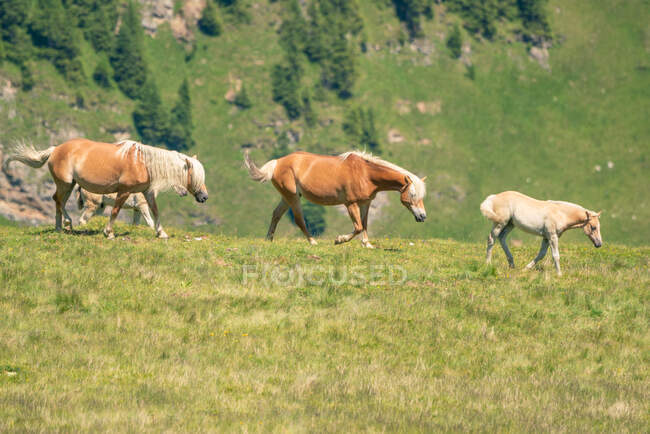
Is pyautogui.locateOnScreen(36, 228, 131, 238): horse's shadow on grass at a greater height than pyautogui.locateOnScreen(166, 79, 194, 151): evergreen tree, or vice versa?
pyautogui.locateOnScreen(166, 79, 194, 151): evergreen tree

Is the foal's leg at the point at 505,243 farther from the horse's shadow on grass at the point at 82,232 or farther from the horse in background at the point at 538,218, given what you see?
the horse's shadow on grass at the point at 82,232

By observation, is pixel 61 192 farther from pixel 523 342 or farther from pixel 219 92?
pixel 219 92

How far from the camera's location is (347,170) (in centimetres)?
2448

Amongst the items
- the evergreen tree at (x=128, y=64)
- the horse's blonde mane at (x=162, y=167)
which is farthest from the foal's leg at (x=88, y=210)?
the evergreen tree at (x=128, y=64)

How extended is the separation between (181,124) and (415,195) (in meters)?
163

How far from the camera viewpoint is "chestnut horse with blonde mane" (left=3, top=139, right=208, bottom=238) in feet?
74.8

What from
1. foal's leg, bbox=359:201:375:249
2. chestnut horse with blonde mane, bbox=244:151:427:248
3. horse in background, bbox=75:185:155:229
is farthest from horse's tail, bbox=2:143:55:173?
foal's leg, bbox=359:201:375:249

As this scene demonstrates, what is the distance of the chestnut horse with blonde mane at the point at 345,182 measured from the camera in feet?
77.2

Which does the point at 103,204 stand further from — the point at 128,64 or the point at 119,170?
the point at 128,64

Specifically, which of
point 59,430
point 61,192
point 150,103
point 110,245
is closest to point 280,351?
point 59,430

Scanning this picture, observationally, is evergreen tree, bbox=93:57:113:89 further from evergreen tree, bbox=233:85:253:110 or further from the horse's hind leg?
the horse's hind leg

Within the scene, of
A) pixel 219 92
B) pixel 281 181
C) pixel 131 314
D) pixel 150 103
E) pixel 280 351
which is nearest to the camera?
pixel 280 351

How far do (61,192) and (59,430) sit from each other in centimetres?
1387

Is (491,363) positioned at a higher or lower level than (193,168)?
lower
